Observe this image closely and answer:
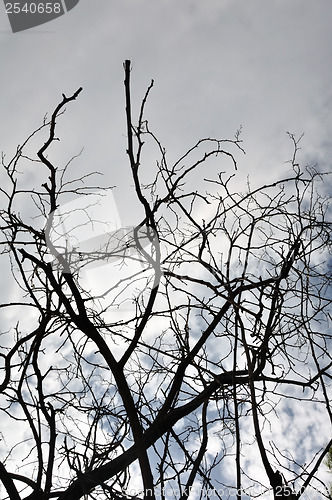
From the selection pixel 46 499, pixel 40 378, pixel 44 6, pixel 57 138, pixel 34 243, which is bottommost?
pixel 46 499

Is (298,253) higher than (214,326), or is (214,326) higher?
(298,253)

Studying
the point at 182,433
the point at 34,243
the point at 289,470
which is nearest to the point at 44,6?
the point at 34,243

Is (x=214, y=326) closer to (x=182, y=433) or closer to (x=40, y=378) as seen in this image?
(x=182, y=433)

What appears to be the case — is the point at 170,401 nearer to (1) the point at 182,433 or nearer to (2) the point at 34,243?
(1) the point at 182,433

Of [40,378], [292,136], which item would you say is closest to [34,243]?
[40,378]

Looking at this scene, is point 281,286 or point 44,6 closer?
point 281,286

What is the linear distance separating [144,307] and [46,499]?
2.20 ft

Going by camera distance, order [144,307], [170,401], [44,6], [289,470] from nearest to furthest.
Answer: [289,470] → [170,401] → [144,307] → [44,6]

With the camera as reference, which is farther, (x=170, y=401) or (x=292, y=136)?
(x=292, y=136)

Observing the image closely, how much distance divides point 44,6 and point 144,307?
1.13 meters

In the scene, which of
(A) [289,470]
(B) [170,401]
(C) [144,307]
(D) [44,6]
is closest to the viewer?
(A) [289,470]

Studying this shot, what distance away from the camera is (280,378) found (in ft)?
4.74

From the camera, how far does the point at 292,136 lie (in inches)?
67.3

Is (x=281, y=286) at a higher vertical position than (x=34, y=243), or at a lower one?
lower
